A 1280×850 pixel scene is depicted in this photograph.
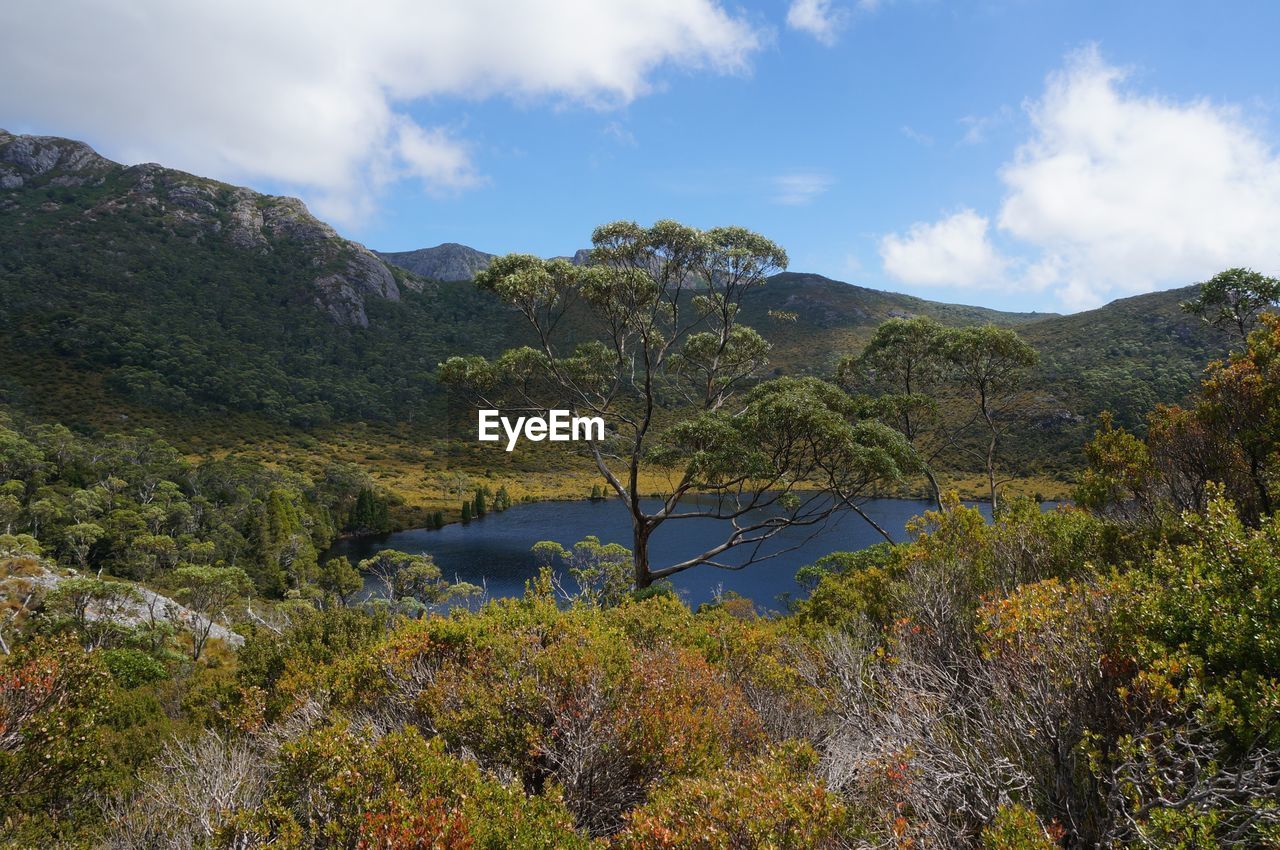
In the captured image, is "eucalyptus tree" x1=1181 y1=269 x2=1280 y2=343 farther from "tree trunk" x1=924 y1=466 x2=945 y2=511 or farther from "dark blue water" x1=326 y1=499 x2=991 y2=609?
"dark blue water" x1=326 y1=499 x2=991 y2=609

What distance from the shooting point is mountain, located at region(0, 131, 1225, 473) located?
8644 centimetres

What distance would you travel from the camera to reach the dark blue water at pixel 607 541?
53.5 meters

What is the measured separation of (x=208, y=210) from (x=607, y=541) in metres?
182

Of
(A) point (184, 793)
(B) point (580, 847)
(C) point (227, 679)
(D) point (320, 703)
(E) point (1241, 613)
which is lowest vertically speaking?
(C) point (227, 679)

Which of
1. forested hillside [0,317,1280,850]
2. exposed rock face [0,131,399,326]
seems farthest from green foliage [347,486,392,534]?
exposed rock face [0,131,399,326]

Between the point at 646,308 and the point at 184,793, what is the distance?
50.1 ft

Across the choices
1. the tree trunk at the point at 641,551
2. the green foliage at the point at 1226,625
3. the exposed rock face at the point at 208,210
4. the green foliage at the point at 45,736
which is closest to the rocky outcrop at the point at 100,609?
the tree trunk at the point at 641,551

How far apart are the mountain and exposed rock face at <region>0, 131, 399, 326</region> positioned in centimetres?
64

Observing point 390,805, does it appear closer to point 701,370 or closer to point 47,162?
point 701,370

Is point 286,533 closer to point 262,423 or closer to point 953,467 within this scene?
point 262,423

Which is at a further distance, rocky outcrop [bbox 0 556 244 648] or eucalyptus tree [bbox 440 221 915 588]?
rocky outcrop [bbox 0 556 244 648]

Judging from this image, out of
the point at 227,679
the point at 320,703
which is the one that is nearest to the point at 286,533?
the point at 227,679

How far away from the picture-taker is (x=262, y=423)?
113 metres

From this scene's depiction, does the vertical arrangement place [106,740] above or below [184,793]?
below
